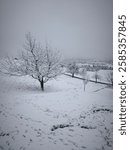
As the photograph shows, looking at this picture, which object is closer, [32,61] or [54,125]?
[54,125]

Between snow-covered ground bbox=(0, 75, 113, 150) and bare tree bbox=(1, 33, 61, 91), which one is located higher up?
bare tree bbox=(1, 33, 61, 91)

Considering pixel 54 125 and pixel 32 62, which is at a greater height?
pixel 32 62

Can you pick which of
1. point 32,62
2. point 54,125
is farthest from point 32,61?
point 54,125

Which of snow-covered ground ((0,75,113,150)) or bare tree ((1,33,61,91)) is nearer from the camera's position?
snow-covered ground ((0,75,113,150))

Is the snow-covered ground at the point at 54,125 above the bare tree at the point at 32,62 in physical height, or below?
below

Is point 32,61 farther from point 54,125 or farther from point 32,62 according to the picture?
point 54,125

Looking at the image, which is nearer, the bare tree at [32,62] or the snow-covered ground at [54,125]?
the snow-covered ground at [54,125]

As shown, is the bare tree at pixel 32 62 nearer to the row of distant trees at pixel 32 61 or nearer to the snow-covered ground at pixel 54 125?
the row of distant trees at pixel 32 61

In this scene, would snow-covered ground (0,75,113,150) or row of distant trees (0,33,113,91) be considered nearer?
snow-covered ground (0,75,113,150)

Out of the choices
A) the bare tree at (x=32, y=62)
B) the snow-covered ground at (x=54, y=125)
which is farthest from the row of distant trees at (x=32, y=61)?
the snow-covered ground at (x=54, y=125)

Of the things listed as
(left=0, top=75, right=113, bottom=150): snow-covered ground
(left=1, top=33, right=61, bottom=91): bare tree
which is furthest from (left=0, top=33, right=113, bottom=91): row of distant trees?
(left=0, top=75, right=113, bottom=150): snow-covered ground

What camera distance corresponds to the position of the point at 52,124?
3.70 meters

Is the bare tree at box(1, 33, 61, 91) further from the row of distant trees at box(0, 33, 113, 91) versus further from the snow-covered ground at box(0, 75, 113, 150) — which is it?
the snow-covered ground at box(0, 75, 113, 150)

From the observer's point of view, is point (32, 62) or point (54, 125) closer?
point (54, 125)
